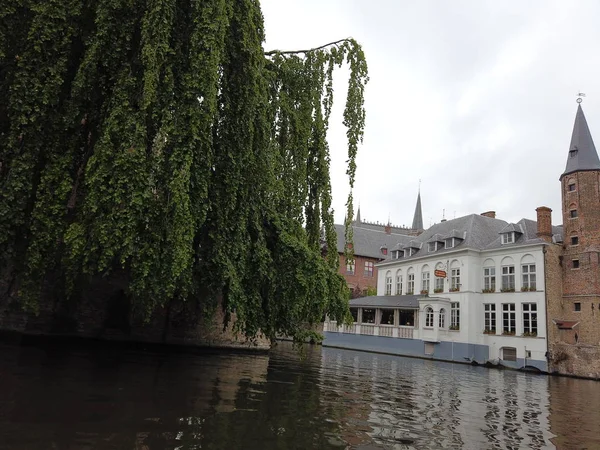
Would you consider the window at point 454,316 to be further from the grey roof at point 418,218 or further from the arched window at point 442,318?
the grey roof at point 418,218

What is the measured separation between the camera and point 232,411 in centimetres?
668

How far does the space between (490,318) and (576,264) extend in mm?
6262

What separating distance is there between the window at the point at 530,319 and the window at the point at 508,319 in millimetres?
683

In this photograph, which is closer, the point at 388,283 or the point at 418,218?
the point at 388,283

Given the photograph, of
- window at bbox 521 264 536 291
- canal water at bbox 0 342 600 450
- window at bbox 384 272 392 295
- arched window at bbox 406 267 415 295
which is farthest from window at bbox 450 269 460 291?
canal water at bbox 0 342 600 450

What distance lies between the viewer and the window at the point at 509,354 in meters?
28.7

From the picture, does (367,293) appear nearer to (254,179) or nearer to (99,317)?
(99,317)

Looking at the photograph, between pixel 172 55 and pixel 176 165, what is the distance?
190cm

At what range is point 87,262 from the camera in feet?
22.1

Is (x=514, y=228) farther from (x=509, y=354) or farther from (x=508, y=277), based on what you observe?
(x=509, y=354)

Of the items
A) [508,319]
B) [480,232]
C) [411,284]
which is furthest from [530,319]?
[411,284]

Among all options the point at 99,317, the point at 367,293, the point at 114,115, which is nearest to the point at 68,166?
the point at 114,115

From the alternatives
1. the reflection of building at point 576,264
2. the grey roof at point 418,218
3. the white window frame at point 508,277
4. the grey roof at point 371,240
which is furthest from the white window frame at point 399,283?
the grey roof at point 418,218

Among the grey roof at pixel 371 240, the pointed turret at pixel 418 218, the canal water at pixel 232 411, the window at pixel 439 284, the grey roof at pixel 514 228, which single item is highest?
the pointed turret at pixel 418 218
